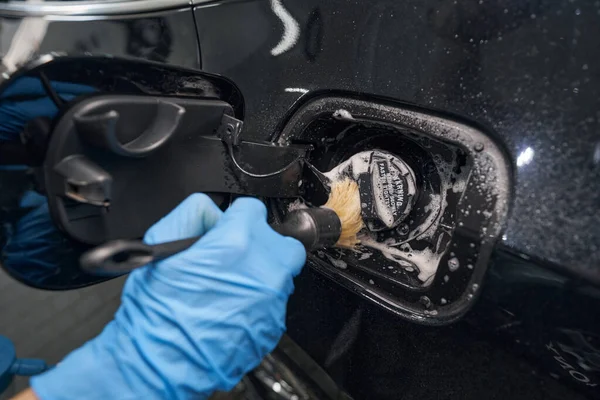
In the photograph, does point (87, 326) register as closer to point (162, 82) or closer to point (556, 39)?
point (162, 82)

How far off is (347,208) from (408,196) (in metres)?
0.11

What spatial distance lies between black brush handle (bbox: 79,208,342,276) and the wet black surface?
22 cm

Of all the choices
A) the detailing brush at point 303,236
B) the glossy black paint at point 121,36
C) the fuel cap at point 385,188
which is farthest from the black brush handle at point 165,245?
the glossy black paint at point 121,36

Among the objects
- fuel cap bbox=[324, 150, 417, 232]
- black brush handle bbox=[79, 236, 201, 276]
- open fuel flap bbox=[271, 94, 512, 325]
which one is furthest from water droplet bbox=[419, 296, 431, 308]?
black brush handle bbox=[79, 236, 201, 276]

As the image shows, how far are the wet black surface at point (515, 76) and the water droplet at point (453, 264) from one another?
3.2 inches

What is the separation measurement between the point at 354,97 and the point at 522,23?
0.26 meters

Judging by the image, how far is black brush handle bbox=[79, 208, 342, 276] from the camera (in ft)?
1.52

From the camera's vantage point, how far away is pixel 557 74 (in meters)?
0.47

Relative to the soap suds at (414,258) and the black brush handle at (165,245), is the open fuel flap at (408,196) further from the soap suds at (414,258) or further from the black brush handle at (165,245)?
the black brush handle at (165,245)

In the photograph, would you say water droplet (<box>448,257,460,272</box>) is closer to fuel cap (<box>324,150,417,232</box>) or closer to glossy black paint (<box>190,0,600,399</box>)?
glossy black paint (<box>190,0,600,399</box>)

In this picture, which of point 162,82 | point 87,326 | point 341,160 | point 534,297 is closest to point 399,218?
point 341,160

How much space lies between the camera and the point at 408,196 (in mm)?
722

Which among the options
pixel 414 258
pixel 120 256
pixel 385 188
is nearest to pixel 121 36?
pixel 120 256

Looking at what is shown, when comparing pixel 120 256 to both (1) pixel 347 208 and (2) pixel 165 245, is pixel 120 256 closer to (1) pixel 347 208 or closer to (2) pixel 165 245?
(2) pixel 165 245
